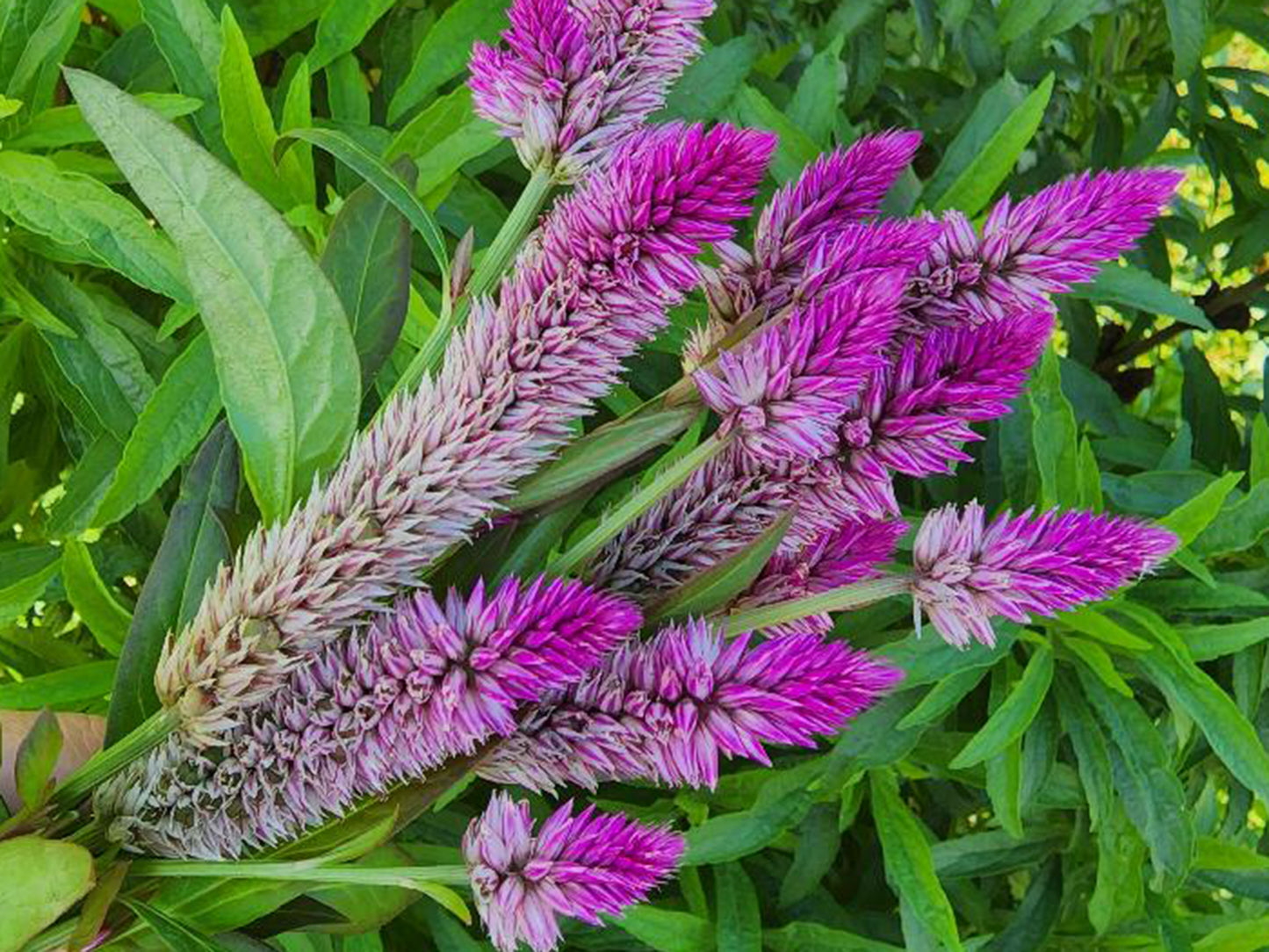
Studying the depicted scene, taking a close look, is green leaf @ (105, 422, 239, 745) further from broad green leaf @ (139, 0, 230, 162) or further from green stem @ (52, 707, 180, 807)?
broad green leaf @ (139, 0, 230, 162)

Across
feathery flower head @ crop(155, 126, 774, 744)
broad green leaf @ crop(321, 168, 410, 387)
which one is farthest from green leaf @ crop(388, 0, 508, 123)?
feathery flower head @ crop(155, 126, 774, 744)

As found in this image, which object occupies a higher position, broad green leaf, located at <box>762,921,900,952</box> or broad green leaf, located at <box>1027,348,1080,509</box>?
broad green leaf, located at <box>1027,348,1080,509</box>

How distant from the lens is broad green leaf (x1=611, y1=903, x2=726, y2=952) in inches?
36.2

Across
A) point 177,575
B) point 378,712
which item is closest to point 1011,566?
point 378,712

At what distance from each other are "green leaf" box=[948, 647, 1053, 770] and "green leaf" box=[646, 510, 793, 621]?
0.48m

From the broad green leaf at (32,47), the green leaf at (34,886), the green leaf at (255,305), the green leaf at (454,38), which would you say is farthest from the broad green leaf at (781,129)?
the green leaf at (34,886)

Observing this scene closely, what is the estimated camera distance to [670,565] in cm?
41

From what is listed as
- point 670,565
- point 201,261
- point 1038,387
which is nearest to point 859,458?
point 670,565

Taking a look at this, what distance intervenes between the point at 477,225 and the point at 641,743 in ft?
1.89

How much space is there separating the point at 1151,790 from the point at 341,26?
0.71 m

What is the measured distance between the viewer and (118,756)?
457mm

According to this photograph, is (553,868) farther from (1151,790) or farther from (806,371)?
(1151,790)

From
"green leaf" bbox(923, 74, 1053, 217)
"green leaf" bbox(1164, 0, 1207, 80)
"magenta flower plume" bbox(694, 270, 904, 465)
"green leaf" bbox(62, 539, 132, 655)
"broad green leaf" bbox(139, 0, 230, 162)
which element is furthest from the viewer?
"green leaf" bbox(1164, 0, 1207, 80)

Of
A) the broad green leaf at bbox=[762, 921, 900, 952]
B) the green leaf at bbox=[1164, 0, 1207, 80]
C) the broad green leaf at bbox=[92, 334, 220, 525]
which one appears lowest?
the broad green leaf at bbox=[762, 921, 900, 952]
